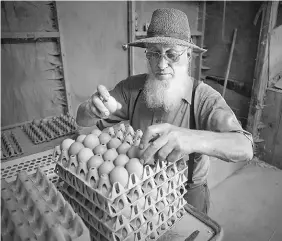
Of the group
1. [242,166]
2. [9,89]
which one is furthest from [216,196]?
[9,89]

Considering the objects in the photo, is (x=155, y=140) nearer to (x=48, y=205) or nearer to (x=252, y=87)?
(x=48, y=205)

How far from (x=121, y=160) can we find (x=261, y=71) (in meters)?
3.27

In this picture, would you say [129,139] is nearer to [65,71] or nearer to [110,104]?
[110,104]

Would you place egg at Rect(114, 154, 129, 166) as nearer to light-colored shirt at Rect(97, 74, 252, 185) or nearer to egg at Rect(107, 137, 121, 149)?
egg at Rect(107, 137, 121, 149)

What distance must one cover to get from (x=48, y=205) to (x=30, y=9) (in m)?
2.34

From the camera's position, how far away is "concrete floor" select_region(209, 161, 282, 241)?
8.55ft

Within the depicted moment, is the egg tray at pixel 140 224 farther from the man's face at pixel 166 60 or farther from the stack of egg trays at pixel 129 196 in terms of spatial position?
the man's face at pixel 166 60

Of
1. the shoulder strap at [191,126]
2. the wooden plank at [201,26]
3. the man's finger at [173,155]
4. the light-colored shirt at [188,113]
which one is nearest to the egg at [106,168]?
the man's finger at [173,155]

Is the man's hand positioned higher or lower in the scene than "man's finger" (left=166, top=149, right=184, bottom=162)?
higher

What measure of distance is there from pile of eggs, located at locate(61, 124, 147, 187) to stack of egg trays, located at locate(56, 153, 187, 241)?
1.5 inches

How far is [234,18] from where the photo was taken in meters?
3.91

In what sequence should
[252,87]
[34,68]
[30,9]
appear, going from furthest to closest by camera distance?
[252,87]
[34,68]
[30,9]

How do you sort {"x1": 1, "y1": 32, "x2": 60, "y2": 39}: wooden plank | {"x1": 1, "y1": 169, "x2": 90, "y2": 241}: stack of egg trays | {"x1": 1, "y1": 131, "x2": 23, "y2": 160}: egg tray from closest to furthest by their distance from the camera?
{"x1": 1, "y1": 169, "x2": 90, "y2": 241}: stack of egg trays, {"x1": 1, "y1": 131, "x2": 23, "y2": 160}: egg tray, {"x1": 1, "y1": 32, "x2": 60, "y2": 39}: wooden plank

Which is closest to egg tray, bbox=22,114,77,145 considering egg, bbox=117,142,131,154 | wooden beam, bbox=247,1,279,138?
egg, bbox=117,142,131,154
